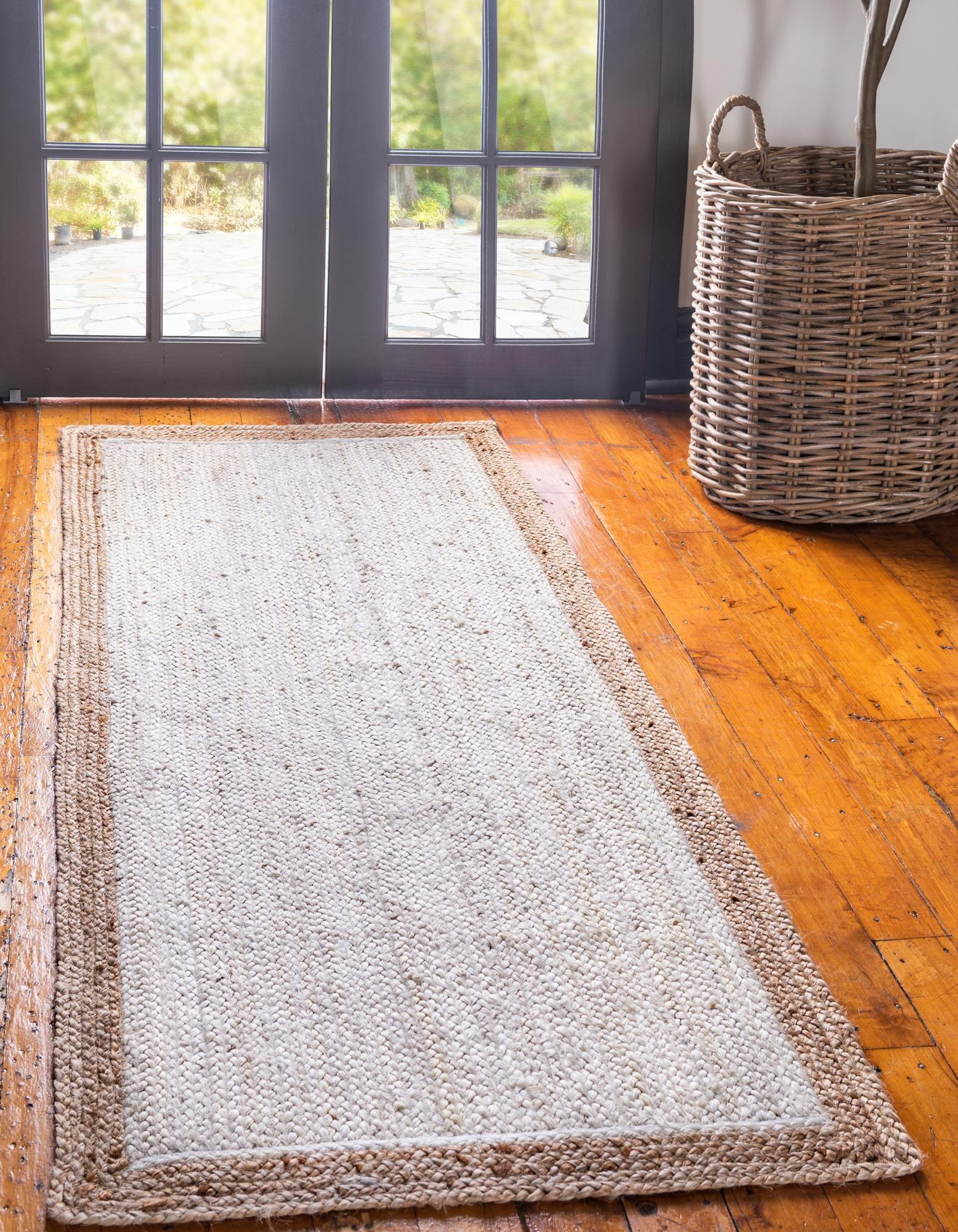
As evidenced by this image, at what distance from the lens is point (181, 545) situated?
2199 mm

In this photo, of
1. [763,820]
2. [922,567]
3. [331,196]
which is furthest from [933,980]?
[331,196]

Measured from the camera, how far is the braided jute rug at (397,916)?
3.72ft

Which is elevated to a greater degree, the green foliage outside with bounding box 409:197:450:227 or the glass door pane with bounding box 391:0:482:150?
the glass door pane with bounding box 391:0:482:150

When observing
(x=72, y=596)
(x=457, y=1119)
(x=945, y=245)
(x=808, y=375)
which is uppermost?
(x=945, y=245)

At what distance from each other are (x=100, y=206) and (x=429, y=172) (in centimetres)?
66

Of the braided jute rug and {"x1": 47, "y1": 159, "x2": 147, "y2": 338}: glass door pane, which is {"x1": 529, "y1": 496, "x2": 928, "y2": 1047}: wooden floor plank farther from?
{"x1": 47, "y1": 159, "x2": 147, "y2": 338}: glass door pane

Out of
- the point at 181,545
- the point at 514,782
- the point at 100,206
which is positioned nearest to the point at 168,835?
the point at 514,782

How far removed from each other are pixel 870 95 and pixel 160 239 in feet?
4.51

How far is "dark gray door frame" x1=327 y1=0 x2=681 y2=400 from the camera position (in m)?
2.75

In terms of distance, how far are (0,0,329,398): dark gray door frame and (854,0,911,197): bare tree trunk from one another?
104 centimetres

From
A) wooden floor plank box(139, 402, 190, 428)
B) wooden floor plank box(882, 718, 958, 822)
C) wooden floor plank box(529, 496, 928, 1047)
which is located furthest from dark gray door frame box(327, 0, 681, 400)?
wooden floor plank box(882, 718, 958, 822)

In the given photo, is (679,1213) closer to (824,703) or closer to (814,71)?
(824,703)

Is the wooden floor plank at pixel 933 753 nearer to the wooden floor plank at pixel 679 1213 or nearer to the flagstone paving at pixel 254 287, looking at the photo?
the wooden floor plank at pixel 679 1213

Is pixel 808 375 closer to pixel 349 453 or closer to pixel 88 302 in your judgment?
pixel 349 453
